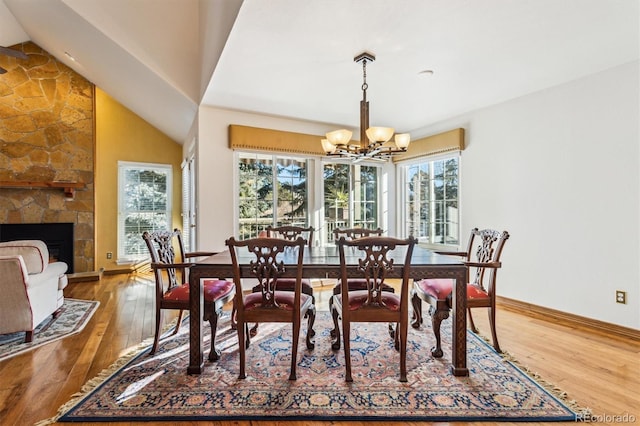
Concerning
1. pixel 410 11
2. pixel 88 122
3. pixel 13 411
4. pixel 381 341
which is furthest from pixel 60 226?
pixel 410 11

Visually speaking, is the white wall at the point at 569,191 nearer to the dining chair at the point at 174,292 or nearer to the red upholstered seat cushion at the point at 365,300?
the red upholstered seat cushion at the point at 365,300

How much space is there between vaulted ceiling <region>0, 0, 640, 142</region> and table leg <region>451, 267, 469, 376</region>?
70.5 inches

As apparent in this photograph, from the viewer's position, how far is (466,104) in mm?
3932

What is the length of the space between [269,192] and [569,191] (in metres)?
3.51

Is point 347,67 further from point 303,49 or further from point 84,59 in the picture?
point 84,59

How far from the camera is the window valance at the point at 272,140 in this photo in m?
4.13

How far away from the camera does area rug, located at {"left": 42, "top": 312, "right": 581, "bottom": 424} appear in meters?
1.71

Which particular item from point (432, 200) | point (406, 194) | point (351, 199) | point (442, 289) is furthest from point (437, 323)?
point (406, 194)

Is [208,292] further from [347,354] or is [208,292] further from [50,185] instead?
[50,185]

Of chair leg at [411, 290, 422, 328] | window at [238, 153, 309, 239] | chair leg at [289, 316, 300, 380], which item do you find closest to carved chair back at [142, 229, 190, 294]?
chair leg at [289, 316, 300, 380]

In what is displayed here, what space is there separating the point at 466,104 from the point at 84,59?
5249mm

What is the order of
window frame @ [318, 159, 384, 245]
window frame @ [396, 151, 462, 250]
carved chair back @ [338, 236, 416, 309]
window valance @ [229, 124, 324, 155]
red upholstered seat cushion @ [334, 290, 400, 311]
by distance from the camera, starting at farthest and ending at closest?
window frame @ [318, 159, 384, 245]
window frame @ [396, 151, 462, 250]
window valance @ [229, 124, 324, 155]
red upholstered seat cushion @ [334, 290, 400, 311]
carved chair back @ [338, 236, 416, 309]

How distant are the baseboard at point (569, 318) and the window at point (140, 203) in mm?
5811

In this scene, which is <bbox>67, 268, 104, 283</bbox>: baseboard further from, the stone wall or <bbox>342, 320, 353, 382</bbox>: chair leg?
<bbox>342, 320, 353, 382</bbox>: chair leg
